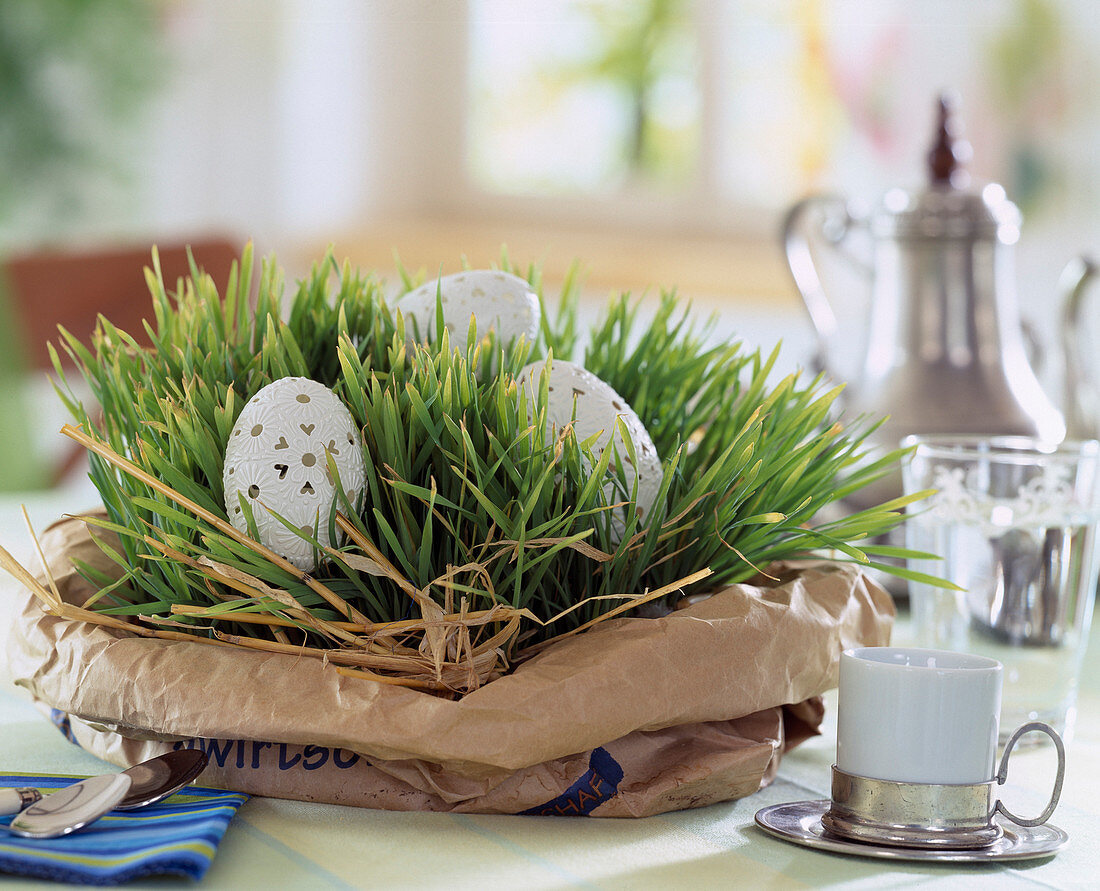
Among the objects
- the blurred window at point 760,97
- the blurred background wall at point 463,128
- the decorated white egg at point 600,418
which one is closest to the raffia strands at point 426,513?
the decorated white egg at point 600,418

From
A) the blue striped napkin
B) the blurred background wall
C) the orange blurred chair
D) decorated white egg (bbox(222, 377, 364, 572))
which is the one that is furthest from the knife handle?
the blurred background wall

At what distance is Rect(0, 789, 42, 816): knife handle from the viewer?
38cm

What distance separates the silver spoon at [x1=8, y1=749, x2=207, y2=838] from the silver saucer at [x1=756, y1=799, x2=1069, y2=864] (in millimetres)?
Answer: 191

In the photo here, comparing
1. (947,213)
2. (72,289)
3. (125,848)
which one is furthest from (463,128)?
(125,848)

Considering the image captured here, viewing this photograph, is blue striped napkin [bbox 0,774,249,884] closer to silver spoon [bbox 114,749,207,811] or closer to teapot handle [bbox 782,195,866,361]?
silver spoon [bbox 114,749,207,811]

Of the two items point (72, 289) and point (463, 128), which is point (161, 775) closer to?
point (72, 289)

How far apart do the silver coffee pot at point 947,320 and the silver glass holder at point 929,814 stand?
0.35m

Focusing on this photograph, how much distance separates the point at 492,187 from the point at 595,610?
2318 mm

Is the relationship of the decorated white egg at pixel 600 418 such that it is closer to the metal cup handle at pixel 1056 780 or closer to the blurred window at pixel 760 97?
the metal cup handle at pixel 1056 780

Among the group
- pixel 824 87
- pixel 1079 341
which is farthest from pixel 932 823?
pixel 824 87

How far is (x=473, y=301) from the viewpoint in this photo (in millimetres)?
542

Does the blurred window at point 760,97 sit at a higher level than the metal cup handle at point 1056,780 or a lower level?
higher

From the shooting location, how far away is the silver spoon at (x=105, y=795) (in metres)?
0.37

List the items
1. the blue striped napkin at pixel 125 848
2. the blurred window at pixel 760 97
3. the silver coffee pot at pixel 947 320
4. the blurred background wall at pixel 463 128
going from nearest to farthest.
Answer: the blue striped napkin at pixel 125 848
the silver coffee pot at pixel 947 320
the blurred window at pixel 760 97
the blurred background wall at pixel 463 128
